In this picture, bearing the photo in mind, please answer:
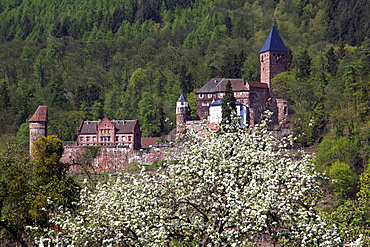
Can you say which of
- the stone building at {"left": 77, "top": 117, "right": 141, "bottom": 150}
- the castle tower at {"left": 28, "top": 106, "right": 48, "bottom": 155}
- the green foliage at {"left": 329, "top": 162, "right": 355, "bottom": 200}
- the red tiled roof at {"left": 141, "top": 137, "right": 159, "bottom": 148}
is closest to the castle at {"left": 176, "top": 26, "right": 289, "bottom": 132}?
the red tiled roof at {"left": 141, "top": 137, "right": 159, "bottom": 148}

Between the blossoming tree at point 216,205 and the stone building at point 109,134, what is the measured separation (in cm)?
5380

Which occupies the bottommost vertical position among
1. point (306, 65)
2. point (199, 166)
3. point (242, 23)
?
point (199, 166)

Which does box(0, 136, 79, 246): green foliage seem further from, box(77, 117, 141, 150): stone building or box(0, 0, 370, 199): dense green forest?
box(77, 117, 141, 150): stone building

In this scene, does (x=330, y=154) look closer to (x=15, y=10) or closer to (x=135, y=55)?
(x=135, y=55)

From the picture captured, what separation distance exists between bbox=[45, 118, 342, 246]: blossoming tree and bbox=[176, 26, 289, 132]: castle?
166 ft

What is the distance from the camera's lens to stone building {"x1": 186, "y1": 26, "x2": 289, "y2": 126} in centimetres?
7162

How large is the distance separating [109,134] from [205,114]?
1220cm

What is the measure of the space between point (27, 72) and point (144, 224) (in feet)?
344

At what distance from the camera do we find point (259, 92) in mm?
73375

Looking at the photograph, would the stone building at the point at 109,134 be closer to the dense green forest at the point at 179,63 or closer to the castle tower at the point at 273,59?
the dense green forest at the point at 179,63

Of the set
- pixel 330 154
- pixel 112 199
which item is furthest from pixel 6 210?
pixel 330 154

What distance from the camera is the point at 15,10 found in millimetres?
168750

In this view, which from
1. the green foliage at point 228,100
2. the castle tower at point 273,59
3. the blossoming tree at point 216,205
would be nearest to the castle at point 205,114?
the castle tower at point 273,59

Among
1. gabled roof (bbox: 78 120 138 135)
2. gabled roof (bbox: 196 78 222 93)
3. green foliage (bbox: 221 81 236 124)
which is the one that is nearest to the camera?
green foliage (bbox: 221 81 236 124)
